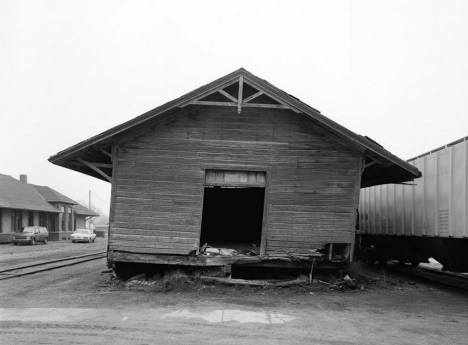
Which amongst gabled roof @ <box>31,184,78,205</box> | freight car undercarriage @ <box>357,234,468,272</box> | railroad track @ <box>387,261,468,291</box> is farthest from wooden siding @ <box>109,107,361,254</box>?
gabled roof @ <box>31,184,78,205</box>

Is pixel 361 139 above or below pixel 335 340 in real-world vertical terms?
above

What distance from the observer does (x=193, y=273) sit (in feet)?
48.0

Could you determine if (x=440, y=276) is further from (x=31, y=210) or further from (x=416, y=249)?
(x=31, y=210)

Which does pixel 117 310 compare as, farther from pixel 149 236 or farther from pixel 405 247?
pixel 405 247

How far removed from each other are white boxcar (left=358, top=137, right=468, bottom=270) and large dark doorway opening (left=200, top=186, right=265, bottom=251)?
17.9 feet

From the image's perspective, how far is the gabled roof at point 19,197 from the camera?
42719mm

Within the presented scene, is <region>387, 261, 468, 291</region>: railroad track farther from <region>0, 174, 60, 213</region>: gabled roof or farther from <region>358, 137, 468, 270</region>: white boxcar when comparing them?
<region>0, 174, 60, 213</region>: gabled roof

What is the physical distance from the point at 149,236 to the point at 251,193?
29.6ft

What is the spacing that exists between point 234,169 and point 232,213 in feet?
30.3

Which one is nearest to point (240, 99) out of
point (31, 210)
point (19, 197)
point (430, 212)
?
point (430, 212)

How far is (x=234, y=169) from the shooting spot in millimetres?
14516

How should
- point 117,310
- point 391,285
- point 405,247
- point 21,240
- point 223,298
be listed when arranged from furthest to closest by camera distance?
point 21,240 < point 405,247 < point 391,285 < point 223,298 < point 117,310

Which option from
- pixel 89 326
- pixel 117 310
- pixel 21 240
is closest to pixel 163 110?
pixel 117 310

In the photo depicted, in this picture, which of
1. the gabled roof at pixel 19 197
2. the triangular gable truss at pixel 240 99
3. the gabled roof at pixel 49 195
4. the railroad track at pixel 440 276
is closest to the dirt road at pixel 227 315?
the railroad track at pixel 440 276
